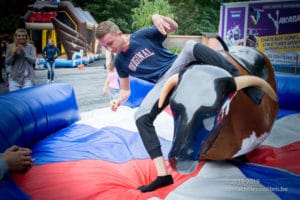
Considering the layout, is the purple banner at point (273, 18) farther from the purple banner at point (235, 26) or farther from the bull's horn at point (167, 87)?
the bull's horn at point (167, 87)

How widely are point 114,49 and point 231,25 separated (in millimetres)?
5636

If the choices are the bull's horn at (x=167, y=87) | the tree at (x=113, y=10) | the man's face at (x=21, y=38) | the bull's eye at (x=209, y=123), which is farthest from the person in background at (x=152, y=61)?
the tree at (x=113, y=10)

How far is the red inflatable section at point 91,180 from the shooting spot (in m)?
1.84

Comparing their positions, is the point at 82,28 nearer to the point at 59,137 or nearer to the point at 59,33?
the point at 59,33

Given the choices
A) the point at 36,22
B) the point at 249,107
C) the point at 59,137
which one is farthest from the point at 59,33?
the point at 249,107

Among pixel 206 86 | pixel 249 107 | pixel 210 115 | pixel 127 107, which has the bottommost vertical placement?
pixel 127 107

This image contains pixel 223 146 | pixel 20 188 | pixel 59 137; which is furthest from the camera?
pixel 59 137

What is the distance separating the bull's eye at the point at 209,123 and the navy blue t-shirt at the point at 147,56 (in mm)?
712

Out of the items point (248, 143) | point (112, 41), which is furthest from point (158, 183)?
point (112, 41)

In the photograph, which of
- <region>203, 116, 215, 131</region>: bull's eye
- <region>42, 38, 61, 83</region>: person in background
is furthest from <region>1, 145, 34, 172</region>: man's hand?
<region>42, 38, 61, 83</region>: person in background

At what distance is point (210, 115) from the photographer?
5.45ft

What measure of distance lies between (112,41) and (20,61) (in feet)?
6.24

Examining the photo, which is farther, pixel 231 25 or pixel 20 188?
pixel 231 25

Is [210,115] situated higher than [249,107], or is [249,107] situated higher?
[210,115]
